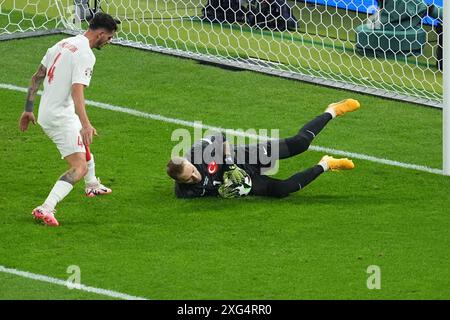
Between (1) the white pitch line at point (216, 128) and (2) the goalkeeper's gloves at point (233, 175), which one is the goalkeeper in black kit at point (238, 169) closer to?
(2) the goalkeeper's gloves at point (233, 175)

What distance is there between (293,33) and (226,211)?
21.2ft

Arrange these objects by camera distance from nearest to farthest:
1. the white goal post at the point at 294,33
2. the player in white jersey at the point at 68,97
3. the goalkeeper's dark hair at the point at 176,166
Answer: the player in white jersey at the point at 68,97 → the goalkeeper's dark hair at the point at 176,166 → the white goal post at the point at 294,33

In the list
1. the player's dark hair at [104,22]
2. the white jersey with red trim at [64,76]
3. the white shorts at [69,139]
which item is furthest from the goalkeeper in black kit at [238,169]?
the player's dark hair at [104,22]

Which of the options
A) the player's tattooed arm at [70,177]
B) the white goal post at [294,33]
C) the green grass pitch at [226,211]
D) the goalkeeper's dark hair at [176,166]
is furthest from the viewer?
the white goal post at [294,33]

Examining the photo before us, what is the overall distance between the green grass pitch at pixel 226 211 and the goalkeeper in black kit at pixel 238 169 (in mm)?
121

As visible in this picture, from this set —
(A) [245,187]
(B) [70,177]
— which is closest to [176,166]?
(A) [245,187]

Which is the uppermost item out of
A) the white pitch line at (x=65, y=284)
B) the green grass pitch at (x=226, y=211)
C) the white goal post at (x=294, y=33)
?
the white goal post at (x=294, y=33)

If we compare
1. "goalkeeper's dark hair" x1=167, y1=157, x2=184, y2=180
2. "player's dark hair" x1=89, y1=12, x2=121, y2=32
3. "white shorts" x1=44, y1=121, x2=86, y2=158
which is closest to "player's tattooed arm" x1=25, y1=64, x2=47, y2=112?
"white shorts" x1=44, y1=121, x2=86, y2=158

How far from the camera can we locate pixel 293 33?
17.8 meters

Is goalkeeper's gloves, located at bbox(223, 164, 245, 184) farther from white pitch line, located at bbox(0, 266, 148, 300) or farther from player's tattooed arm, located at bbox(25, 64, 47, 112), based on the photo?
white pitch line, located at bbox(0, 266, 148, 300)

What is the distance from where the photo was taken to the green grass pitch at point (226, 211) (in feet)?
33.1

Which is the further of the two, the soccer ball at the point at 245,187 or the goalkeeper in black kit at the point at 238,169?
the soccer ball at the point at 245,187

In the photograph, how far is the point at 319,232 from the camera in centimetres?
1117

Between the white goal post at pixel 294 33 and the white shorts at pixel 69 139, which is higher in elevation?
the white goal post at pixel 294 33
